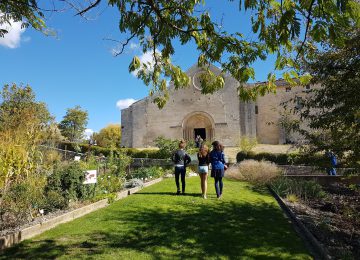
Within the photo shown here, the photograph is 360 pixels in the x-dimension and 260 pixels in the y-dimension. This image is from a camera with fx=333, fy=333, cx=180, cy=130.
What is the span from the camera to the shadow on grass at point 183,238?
507cm

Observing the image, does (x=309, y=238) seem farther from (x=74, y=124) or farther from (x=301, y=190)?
(x=74, y=124)

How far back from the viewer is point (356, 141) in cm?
727

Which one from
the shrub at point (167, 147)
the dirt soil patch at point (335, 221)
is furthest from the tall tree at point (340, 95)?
the shrub at point (167, 147)

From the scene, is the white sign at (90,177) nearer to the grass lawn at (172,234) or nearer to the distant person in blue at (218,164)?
the grass lawn at (172,234)

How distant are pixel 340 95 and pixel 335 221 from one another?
3.18 m

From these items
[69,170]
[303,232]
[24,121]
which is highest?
[24,121]

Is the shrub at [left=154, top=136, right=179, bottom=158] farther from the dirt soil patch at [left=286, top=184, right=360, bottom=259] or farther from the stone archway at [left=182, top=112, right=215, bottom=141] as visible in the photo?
the stone archway at [left=182, top=112, right=215, bottom=141]

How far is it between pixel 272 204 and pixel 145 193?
3.97 metres

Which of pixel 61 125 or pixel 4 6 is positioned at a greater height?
pixel 61 125

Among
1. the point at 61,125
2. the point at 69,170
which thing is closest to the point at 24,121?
the point at 69,170

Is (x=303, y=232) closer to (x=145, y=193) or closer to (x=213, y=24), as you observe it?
(x=213, y=24)

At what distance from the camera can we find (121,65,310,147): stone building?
3734 centimetres

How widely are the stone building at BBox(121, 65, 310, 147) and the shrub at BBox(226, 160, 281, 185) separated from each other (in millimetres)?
20869

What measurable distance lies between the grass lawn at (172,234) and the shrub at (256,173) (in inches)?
242
